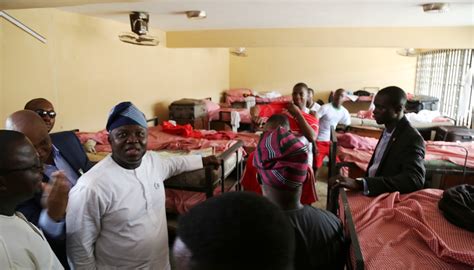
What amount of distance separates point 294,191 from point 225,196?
76 centimetres

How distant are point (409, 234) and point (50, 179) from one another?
1745 mm

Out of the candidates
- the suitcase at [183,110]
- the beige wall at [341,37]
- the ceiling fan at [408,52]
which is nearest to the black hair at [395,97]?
the beige wall at [341,37]

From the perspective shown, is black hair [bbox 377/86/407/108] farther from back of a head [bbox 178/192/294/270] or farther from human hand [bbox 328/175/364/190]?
back of a head [bbox 178/192/294/270]

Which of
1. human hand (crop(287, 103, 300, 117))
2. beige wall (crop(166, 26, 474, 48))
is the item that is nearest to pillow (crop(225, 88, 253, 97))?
beige wall (crop(166, 26, 474, 48))

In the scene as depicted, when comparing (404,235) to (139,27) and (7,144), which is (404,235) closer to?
→ (7,144)

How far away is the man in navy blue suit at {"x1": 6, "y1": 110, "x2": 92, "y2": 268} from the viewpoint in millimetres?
1371

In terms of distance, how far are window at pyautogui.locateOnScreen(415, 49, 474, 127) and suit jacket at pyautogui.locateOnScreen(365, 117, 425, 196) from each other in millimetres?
4263

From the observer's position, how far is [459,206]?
1.57m

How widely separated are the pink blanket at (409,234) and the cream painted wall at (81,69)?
3.53 meters

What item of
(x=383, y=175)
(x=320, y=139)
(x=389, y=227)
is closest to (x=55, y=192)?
(x=389, y=227)

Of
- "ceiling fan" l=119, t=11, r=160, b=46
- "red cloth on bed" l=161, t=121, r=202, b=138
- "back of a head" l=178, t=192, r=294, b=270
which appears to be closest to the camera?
"back of a head" l=178, t=192, r=294, b=270

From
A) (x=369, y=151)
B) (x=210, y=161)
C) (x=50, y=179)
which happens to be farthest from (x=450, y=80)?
(x=50, y=179)

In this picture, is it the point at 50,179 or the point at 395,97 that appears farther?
the point at 395,97

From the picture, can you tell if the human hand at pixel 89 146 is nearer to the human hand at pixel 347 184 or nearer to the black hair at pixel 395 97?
the human hand at pixel 347 184
